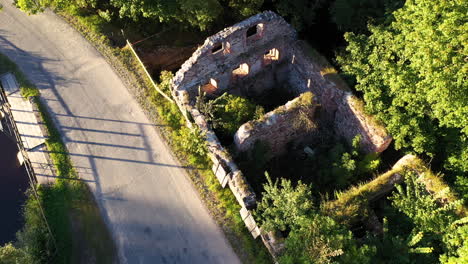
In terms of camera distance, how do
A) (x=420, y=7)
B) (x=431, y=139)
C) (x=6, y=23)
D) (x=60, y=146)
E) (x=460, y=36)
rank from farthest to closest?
(x=6, y=23)
(x=60, y=146)
(x=431, y=139)
(x=420, y=7)
(x=460, y=36)

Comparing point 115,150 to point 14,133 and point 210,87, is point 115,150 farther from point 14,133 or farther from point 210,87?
point 210,87

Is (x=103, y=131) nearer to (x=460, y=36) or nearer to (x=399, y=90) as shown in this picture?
(x=399, y=90)

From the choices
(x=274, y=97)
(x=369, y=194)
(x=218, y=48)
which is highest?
(x=218, y=48)

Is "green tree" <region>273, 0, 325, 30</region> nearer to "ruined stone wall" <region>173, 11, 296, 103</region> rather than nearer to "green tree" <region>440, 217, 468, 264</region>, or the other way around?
"ruined stone wall" <region>173, 11, 296, 103</region>

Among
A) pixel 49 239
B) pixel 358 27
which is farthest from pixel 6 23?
pixel 358 27

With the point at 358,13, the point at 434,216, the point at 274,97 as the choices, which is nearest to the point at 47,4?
the point at 274,97
